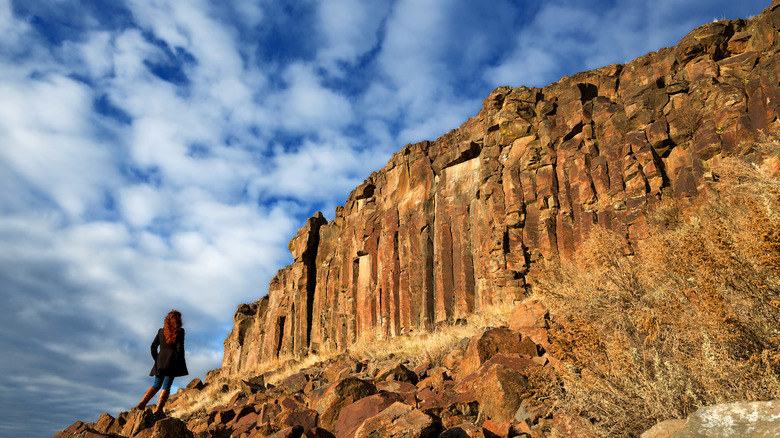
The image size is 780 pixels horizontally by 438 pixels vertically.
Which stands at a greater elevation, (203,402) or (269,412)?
(203,402)

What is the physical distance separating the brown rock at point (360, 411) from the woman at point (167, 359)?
3839 millimetres

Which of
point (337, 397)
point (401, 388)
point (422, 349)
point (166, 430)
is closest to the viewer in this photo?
point (166, 430)

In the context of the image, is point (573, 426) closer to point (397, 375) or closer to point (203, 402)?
point (397, 375)

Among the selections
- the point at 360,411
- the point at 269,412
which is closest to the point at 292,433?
the point at 360,411

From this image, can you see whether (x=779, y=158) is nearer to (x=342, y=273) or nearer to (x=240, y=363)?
(x=342, y=273)

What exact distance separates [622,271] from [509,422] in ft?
14.7

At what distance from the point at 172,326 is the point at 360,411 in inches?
180

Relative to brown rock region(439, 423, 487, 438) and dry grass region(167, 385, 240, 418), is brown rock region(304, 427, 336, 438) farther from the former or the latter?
dry grass region(167, 385, 240, 418)

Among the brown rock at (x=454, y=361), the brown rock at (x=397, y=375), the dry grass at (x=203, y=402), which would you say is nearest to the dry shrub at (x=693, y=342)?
the brown rock at (x=454, y=361)

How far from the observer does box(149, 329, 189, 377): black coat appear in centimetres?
841

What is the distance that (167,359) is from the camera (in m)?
8.41

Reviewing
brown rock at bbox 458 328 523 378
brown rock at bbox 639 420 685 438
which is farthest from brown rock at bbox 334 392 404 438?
brown rock at bbox 639 420 685 438

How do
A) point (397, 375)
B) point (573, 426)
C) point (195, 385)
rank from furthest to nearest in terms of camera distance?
point (195, 385), point (397, 375), point (573, 426)

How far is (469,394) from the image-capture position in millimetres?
5973
